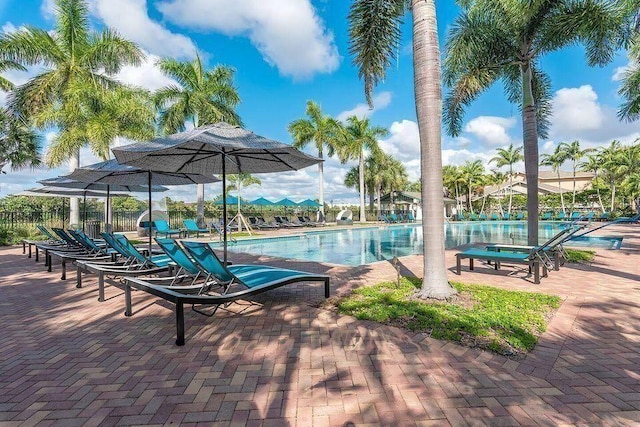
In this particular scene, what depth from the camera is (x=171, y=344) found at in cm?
336

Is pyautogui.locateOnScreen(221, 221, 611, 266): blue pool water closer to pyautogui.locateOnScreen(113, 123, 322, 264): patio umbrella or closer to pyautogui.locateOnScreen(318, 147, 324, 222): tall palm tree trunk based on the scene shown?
pyautogui.locateOnScreen(113, 123, 322, 264): patio umbrella

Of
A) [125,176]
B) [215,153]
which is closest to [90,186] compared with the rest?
[125,176]

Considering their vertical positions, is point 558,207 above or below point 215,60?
below

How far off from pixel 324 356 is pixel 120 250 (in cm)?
477

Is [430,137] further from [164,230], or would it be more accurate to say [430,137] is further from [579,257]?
[164,230]

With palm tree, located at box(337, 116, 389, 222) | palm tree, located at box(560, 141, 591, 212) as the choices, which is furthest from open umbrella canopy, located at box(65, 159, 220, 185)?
palm tree, located at box(560, 141, 591, 212)

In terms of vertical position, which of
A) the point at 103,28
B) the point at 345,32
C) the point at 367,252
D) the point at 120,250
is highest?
the point at 103,28

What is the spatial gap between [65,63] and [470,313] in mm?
19406

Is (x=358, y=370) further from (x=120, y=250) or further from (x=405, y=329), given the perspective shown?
(x=120, y=250)

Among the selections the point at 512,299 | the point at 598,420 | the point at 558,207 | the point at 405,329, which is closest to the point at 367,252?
the point at 512,299

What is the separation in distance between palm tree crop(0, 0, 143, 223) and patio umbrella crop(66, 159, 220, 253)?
835 cm

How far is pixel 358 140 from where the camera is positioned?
30.6m

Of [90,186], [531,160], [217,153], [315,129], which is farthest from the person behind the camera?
[315,129]

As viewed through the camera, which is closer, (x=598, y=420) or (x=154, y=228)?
(x=598, y=420)
